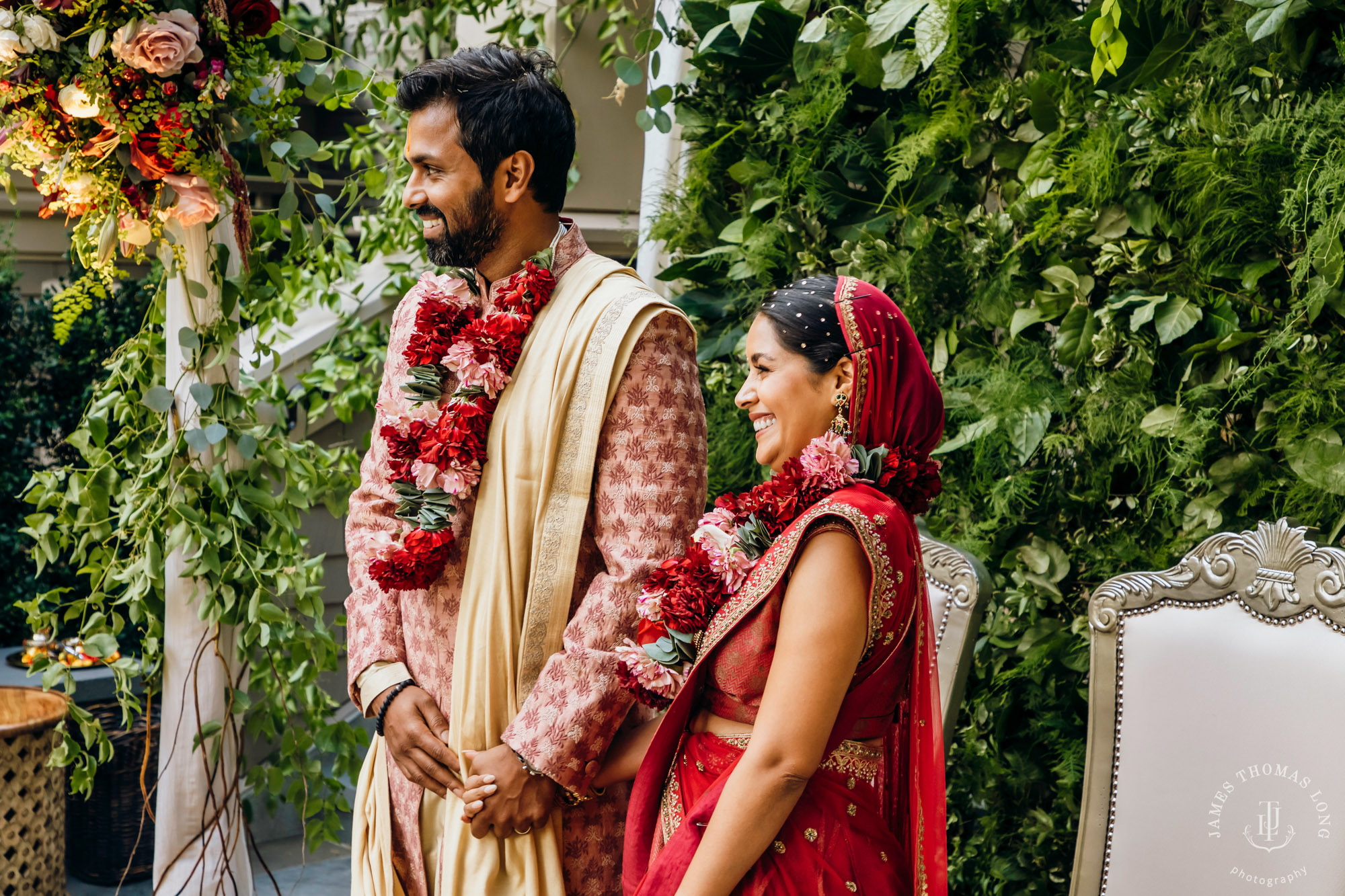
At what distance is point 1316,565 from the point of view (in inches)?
54.2

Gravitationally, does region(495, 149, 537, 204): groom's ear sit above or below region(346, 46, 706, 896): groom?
above

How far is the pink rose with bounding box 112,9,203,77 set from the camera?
6.28ft

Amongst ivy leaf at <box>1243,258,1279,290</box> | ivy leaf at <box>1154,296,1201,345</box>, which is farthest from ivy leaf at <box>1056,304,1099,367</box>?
ivy leaf at <box>1243,258,1279,290</box>

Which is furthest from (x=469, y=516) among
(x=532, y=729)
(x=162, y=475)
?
(x=162, y=475)

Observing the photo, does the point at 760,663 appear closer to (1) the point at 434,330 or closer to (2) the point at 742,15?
(1) the point at 434,330

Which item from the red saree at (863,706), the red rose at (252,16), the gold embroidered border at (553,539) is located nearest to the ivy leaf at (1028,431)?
the red saree at (863,706)

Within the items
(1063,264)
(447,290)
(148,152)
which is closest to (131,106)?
(148,152)

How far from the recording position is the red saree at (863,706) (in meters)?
1.23

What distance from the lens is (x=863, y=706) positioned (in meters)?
1.26

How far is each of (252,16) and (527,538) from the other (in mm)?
1265

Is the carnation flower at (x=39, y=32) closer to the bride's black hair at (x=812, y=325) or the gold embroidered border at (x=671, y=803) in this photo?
the bride's black hair at (x=812, y=325)

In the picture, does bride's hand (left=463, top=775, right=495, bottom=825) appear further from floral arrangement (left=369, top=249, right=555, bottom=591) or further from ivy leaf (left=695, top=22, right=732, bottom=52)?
ivy leaf (left=695, top=22, right=732, bottom=52)

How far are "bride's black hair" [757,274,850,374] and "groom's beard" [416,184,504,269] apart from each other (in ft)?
1.50

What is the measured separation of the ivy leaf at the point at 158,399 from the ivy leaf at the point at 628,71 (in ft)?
3.73
